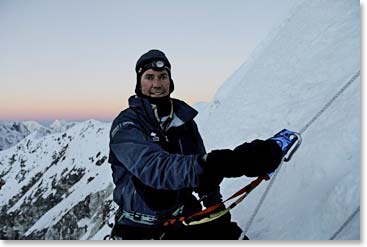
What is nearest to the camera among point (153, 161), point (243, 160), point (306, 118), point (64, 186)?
point (243, 160)

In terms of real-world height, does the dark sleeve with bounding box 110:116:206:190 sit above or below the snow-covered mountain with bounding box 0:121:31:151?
above

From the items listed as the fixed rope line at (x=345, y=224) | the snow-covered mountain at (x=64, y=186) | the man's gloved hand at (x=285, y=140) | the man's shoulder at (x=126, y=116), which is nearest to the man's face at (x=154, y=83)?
the man's shoulder at (x=126, y=116)

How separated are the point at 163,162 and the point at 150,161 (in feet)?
0.23

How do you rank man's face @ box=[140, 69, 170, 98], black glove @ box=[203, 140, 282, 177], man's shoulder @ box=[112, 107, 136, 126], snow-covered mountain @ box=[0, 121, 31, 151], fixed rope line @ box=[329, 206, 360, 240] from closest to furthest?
black glove @ box=[203, 140, 282, 177] → man's shoulder @ box=[112, 107, 136, 126] → fixed rope line @ box=[329, 206, 360, 240] → man's face @ box=[140, 69, 170, 98] → snow-covered mountain @ box=[0, 121, 31, 151]

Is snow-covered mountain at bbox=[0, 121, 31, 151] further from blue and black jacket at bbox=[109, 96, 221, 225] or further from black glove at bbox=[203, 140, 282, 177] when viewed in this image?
black glove at bbox=[203, 140, 282, 177]

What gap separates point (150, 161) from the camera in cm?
190

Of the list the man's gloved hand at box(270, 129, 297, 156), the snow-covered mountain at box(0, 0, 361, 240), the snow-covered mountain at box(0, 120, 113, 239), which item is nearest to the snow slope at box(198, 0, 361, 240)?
the snow-covered mountain at box(0, 0, 361, 240)

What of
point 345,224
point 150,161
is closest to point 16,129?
point 150,161

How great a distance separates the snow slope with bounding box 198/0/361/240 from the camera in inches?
96.7

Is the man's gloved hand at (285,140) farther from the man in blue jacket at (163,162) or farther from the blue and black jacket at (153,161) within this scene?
the blue and black jacket at (153,161)

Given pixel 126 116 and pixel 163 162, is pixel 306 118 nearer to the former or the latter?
pixel 126 116

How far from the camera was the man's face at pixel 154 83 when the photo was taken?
2383 millimetres

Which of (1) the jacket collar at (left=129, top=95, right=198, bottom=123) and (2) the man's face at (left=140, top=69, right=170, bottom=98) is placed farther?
(2) the man's face at (left=140, top=69, right=170, bottom=98)

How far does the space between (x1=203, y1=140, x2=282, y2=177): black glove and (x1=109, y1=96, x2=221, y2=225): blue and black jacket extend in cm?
6
